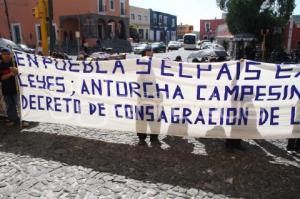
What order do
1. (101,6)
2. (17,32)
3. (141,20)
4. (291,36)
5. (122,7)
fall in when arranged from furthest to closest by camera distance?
(141,20), (122,7), (17,32), (101,6), (291,36)

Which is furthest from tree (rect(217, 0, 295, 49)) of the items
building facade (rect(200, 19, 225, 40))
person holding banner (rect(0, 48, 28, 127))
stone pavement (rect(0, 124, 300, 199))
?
building facade (rect(200, 19, 225, 40))

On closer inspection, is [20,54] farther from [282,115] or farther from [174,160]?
[282,115]

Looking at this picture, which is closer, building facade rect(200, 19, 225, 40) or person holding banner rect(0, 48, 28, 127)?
person holding banner rect(0, 48, 28, 127)

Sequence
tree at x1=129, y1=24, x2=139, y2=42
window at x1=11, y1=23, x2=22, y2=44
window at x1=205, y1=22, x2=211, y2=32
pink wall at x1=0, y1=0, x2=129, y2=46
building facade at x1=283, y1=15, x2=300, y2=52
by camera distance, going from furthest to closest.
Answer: window at x1=205, y1=22, x2=211, y2=32, tree at x1=129, y1=24, x2=139, y2=42, window at x1=11, y1=23, x2=22, y2=44, pink wall at x1=0, y1=0, x2=129, y2=46, building facade at x1=283, y1=15, x2=300, y2=52

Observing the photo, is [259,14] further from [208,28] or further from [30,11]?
[208,28]

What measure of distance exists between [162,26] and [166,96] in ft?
252

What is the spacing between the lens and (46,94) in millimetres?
6508

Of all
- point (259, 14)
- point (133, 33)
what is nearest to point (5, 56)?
point (259, 14)

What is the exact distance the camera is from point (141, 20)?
69.9 metres

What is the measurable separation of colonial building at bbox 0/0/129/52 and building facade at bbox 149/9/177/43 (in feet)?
83.7

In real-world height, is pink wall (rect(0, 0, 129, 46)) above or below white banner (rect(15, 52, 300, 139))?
above

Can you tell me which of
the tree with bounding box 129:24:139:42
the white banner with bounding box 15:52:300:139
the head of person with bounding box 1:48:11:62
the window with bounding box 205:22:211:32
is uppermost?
the window with bounding box 205:22:211:32

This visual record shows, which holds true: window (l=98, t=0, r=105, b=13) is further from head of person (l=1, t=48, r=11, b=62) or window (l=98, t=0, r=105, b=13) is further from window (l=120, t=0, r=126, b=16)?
head of person (l=1, t=48, r=11, b=62)

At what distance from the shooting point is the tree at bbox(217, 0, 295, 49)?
23.5m
